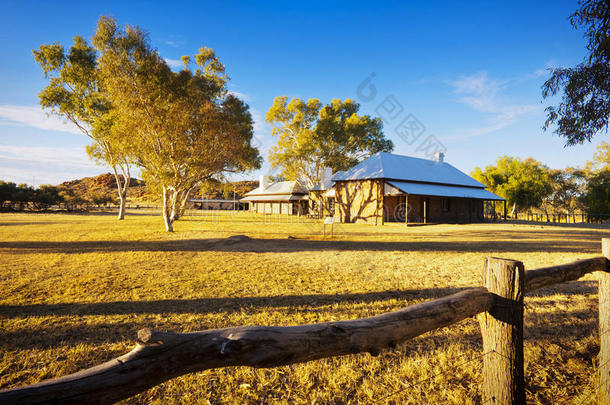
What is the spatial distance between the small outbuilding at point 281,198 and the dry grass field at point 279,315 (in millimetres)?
34803

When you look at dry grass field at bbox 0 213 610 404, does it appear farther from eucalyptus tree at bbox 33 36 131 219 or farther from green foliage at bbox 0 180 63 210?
green foliage at bbox 0 180 63 210

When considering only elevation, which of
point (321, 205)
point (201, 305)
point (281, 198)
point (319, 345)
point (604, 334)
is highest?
point (281, 198)

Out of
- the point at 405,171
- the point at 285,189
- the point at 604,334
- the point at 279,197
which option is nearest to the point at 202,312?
the point at 604,334

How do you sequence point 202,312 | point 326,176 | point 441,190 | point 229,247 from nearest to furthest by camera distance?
point 202,312, point 229,247, point 441,190, point 326,176

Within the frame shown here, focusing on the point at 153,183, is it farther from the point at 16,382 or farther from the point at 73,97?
the point at 16,382

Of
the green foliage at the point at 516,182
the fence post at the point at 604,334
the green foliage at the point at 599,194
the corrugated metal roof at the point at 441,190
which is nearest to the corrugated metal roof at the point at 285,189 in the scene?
the corrugated metal roof at the point at 441,190

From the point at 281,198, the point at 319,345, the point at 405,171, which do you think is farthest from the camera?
the point at 281,198

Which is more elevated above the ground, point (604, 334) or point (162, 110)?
point (162, 110)

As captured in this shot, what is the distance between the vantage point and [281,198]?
152 feet

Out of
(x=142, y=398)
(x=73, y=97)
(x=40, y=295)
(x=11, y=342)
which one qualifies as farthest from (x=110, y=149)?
(x=142, y=398)

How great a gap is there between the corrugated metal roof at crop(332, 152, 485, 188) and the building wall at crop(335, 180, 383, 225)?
79cm

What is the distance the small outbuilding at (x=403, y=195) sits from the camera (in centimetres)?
2614

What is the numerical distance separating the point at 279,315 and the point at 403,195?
78.6 ft

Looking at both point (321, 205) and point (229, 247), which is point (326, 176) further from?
point (229, 247)
